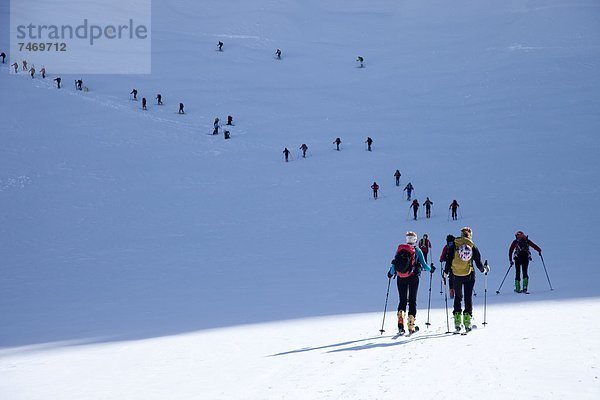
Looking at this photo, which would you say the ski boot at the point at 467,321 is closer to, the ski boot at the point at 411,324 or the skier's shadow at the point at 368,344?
the skier's shadow at the point at 368,344

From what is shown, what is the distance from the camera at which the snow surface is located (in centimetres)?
812

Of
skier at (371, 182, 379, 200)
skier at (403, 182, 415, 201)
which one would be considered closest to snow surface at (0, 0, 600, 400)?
skier at (371, 182, 379, 200)

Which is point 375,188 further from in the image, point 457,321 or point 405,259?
point 405,259

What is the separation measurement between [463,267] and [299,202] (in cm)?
1952

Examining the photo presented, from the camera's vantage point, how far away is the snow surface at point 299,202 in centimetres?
812

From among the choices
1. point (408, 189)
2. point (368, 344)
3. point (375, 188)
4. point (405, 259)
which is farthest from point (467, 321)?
point (375, 188)

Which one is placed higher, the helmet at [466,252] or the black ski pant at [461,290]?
the helmet at [466,252]

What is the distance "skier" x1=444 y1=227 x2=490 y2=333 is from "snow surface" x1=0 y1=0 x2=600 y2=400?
419 mm

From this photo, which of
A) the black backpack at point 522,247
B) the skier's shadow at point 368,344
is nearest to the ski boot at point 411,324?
the skier's shadow at point 368,344

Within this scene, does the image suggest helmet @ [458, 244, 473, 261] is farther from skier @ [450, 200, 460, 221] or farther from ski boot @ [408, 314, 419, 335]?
skier @ [450, 200, 460, 221]

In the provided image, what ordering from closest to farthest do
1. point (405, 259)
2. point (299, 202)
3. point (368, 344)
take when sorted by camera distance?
point (368, 344), point (405, 259), point (299, 202)

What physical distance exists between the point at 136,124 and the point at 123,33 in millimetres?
22368

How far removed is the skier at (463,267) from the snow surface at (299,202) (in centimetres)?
42

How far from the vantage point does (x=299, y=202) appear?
95.1ft
